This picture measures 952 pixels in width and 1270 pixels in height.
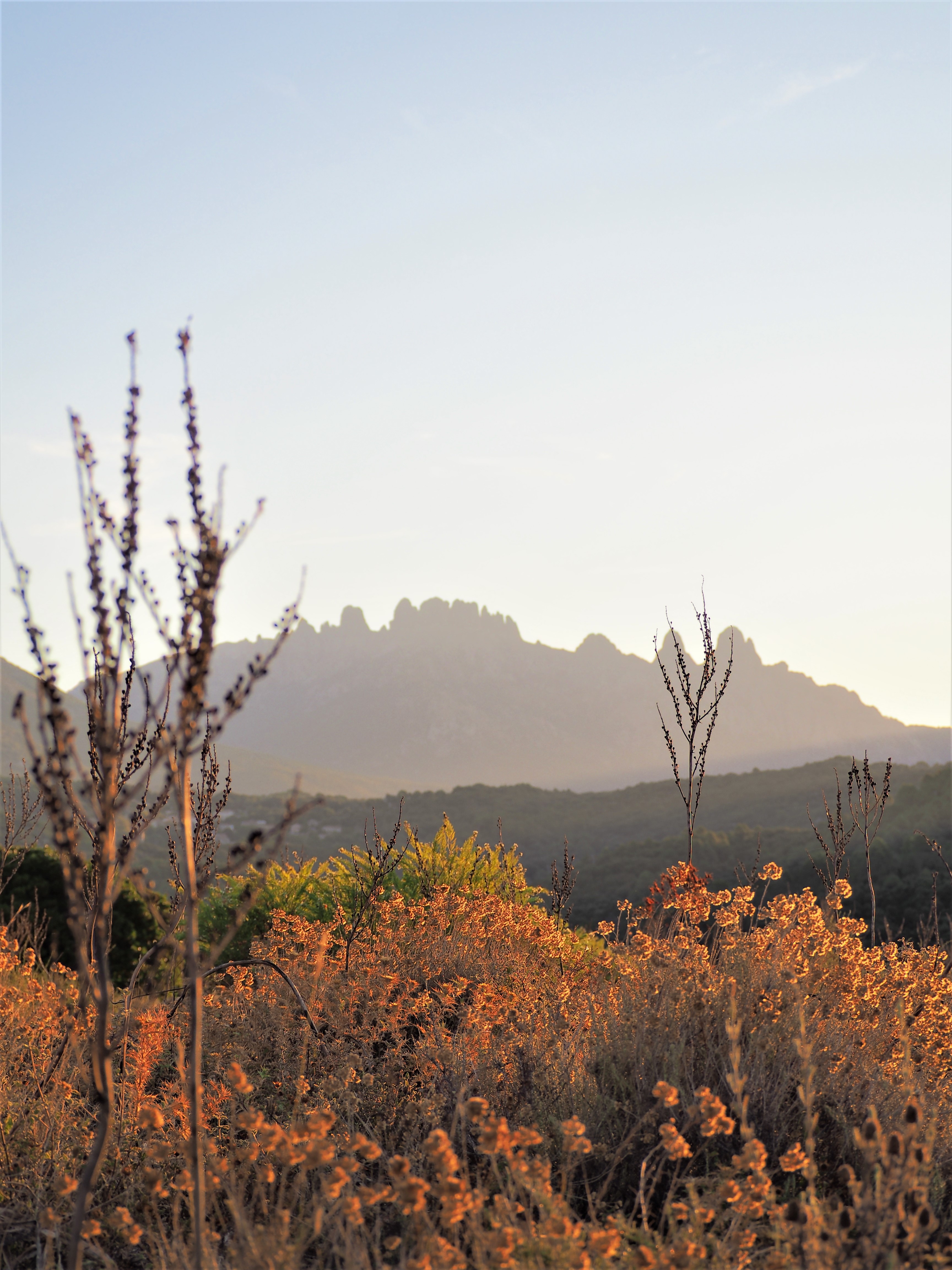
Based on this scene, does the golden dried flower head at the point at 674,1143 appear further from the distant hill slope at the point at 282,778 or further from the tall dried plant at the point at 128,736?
the distant hill slope at the point at 282,778

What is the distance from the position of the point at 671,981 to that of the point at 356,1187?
1.42 metres

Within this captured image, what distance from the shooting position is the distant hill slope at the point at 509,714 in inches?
4732

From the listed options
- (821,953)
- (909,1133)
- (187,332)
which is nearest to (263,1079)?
(821,953)

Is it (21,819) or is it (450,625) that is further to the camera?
(450,625)

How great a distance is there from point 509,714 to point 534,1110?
428 ft

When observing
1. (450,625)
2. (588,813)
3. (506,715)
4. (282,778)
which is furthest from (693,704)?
(450,625)

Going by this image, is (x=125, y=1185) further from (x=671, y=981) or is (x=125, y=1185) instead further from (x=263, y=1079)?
(x=671, y=981)

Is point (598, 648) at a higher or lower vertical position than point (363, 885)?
Result: higher

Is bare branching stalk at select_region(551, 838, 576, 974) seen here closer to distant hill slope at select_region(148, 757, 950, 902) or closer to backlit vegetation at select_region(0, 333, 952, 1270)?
backlit vegetation at select_region(0, 333, 952, 1270)

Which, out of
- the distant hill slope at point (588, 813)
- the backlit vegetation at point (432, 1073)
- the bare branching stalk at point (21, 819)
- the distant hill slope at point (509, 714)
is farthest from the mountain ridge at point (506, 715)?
the backlit vegetation at point (432, 1073)

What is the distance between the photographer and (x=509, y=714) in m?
133

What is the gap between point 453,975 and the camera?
474 cm

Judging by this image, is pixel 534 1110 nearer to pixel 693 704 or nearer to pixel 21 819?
pixel 693 704

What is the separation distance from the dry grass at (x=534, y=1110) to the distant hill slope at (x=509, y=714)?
99810 millimetres
